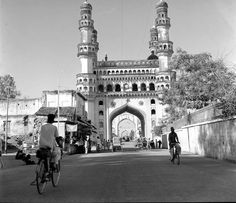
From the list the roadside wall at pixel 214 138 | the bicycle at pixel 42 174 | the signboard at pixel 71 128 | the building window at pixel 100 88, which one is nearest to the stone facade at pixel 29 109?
the signboard at pixel 71 128

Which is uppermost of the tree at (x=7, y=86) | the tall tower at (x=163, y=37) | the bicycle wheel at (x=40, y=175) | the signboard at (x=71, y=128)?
the tall tower at (x=163, y=37)

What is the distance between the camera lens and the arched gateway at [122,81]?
54688 mm

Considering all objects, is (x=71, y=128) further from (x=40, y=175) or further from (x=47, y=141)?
(x=40, y=175)

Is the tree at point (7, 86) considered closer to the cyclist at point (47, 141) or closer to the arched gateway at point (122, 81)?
the arched gateway at point (122, 81)

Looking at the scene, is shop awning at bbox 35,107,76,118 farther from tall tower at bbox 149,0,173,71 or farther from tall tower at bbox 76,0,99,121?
tall tower at bbox 149,0,173,71

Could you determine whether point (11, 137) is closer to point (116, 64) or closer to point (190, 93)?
point (190, 93)

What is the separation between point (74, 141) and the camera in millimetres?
25969

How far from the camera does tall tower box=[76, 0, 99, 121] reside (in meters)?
54.3

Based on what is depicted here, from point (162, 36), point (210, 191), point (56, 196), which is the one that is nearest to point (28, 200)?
point (56, 196)

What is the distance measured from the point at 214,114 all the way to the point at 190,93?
8066 mm

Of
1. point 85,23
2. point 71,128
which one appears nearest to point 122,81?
Answer: point 85,23

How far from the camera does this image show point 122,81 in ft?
186

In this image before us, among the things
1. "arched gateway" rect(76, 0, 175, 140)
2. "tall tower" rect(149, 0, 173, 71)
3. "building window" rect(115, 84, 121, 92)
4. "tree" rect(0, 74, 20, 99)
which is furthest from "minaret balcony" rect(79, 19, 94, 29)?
"tree" rect(0, 74, 20, 99)

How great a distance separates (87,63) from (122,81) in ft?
22.7
